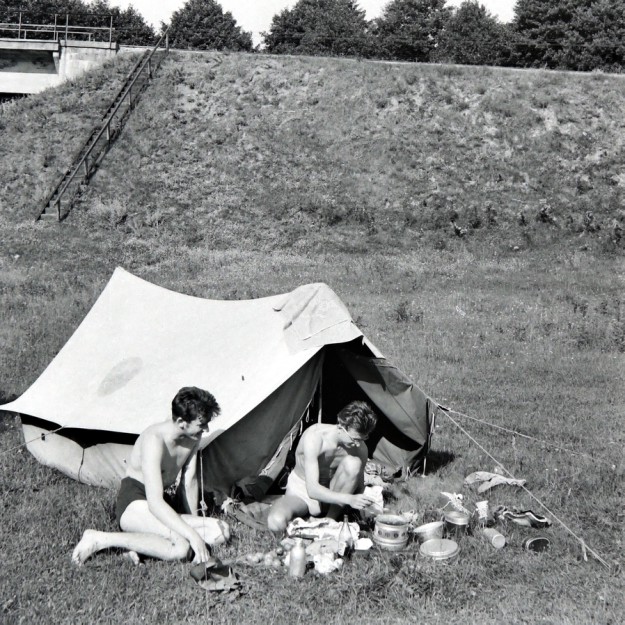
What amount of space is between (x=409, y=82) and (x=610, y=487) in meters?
23.4

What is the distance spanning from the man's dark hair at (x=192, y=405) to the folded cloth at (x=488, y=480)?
2.87 meters

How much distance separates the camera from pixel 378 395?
7488mm

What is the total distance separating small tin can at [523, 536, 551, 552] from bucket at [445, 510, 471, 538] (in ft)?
1.53

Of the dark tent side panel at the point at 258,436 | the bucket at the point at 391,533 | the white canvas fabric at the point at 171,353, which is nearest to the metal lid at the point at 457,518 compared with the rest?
the bucket at the point at 391,533

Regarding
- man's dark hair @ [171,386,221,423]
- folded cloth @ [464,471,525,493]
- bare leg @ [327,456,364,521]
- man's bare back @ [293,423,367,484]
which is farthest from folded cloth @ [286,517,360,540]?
folded cloth @ [464,471,525,493]

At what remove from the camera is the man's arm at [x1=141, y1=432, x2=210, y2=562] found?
17.6 ft

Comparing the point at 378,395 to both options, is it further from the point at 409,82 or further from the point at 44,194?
the point at 409,82

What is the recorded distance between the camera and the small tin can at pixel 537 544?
5949 millimetres

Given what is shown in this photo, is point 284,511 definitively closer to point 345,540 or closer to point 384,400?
point 345,540

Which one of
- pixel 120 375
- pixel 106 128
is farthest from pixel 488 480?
pixel 106 128

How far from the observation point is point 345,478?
245 inches

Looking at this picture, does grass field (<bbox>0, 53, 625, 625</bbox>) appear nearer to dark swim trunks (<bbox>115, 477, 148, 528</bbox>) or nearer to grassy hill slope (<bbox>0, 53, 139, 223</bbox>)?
grassy hill slope (<bbox>0, 53, 139, 223</bbox>)

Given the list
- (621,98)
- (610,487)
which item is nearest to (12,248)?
(610,487)

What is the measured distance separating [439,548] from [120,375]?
379 cm
